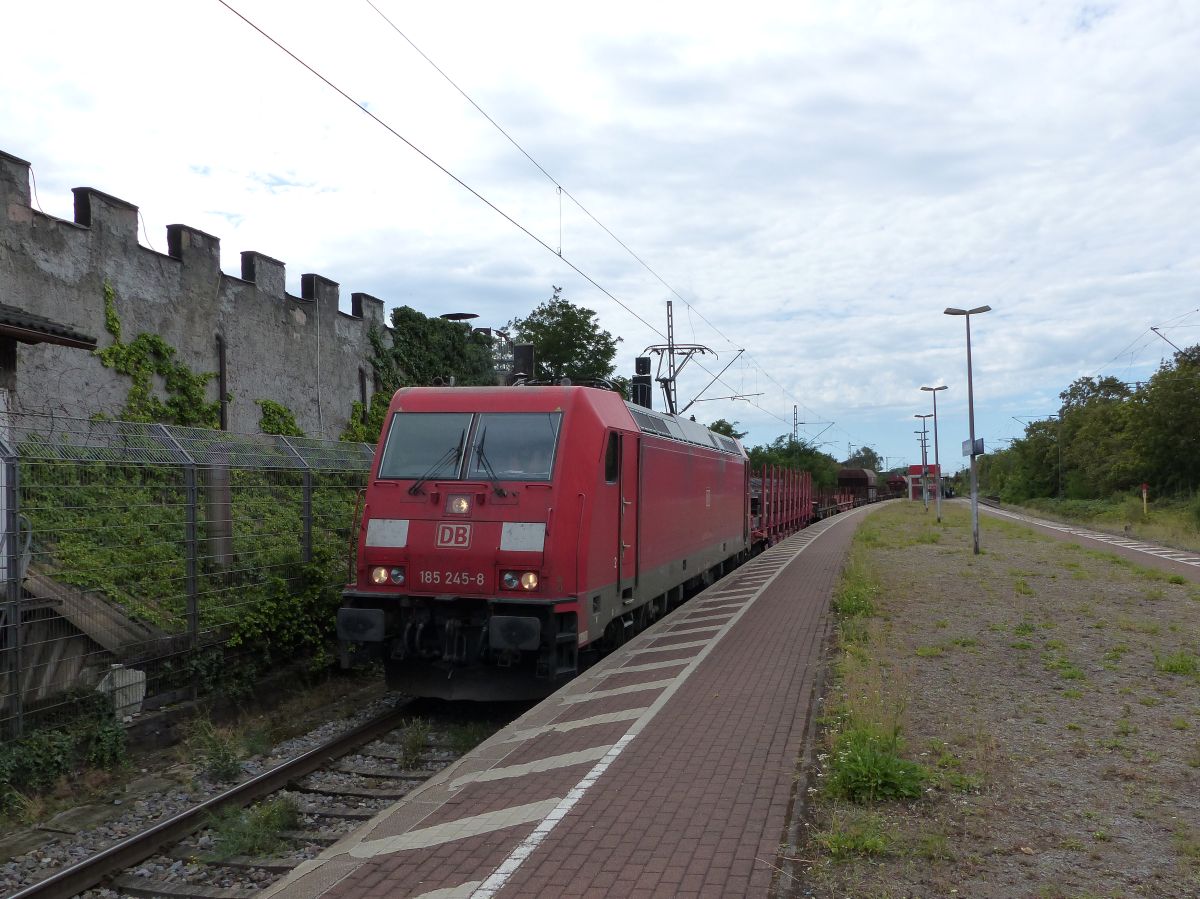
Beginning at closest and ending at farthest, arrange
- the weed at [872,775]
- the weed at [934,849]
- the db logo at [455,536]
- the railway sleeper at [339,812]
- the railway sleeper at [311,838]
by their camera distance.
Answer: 1. the weed at [934,849]
2. the weed at [872,775]
3. the railway sleeper at [311,838]
4. the railway sleeper at [339,812]
5. the db logo at [455,536]

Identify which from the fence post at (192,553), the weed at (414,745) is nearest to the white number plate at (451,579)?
the weed at (414,745)

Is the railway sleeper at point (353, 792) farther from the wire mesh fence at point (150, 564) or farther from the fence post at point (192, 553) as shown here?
A: the fence post at point (192, 553)

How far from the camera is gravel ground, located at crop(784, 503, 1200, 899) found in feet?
15.9

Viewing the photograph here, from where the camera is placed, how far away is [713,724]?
7.80 meters

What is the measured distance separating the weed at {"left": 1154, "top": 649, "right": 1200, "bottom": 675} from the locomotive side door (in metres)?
5.74

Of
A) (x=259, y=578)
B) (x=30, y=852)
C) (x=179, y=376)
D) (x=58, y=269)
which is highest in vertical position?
(x=58, y=269)

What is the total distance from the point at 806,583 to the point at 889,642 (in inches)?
281

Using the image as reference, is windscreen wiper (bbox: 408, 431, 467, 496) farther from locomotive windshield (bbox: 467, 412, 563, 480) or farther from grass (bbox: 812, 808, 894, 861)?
grass (bbox: 812, 808, 894, 861)

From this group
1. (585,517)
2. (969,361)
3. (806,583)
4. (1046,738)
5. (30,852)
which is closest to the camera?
(30,852)

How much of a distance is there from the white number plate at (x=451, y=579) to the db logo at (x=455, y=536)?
262mm

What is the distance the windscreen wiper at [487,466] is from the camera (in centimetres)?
948

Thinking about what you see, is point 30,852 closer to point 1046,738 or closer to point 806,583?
point 1046,738

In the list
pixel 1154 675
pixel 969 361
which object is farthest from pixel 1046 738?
pixel 969 361

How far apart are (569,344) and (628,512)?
24.5m
